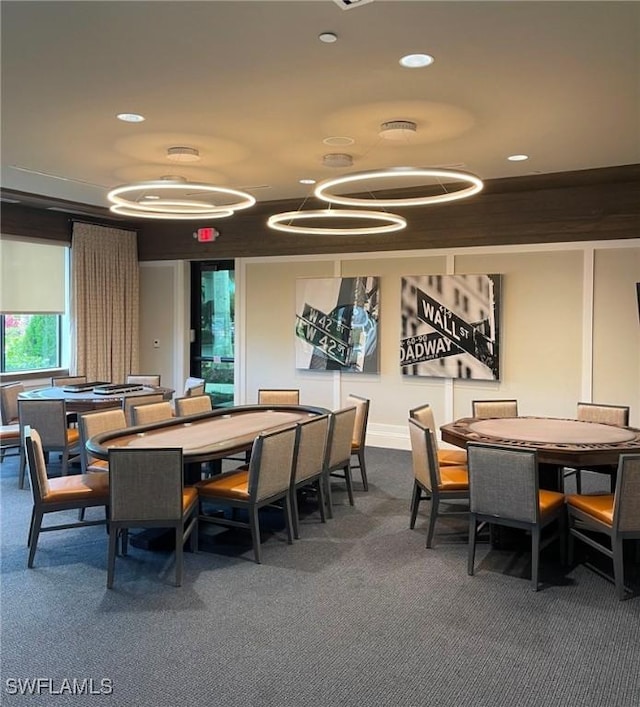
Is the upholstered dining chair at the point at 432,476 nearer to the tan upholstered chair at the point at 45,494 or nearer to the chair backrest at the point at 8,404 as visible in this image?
the tan upholstered chair at the point at 45,494

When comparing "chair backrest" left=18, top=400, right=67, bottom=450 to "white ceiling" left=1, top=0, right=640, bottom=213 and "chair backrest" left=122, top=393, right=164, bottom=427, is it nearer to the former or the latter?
"chair backrest" left=122, top=393, right=164, bottom=427

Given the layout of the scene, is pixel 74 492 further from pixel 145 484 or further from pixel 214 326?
pixel 214 326

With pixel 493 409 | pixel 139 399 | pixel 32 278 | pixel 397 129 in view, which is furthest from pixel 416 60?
pixel 32 278

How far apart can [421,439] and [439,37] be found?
8.26 feet

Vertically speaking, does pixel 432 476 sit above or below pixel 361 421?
below

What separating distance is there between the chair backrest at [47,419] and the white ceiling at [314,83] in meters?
2.19

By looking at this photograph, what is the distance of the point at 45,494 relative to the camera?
392cm

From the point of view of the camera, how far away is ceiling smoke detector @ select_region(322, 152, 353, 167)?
17.3ft

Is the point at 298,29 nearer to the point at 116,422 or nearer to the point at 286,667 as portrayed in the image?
the point at 286,667

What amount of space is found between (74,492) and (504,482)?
2.69 m

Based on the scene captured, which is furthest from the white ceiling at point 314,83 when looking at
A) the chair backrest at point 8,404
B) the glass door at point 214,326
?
the glass door at point 214,326

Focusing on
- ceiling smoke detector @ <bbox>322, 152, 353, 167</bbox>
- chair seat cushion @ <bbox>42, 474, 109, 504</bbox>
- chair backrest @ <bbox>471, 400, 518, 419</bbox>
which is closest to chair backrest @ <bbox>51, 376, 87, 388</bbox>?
chair seat cushion @ <bbox>42, 474, 109, 504</bbox>

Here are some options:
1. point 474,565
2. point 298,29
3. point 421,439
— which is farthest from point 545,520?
point 298,29

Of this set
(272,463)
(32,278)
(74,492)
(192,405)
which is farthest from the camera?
(32,278)
